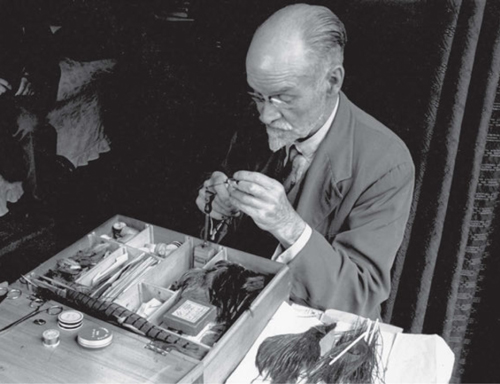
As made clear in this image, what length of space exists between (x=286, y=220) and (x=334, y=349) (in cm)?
43

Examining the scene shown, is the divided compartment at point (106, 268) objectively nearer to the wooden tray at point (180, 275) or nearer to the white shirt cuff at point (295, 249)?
the wooden tray at point (180, 275)

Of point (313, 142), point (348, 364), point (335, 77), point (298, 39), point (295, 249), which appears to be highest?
point (298, 39)

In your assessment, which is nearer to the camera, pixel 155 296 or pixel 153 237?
pixel 155 296

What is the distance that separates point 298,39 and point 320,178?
1.69 feet

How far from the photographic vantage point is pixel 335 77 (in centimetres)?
185

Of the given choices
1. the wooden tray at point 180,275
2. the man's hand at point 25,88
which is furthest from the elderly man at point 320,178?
the man's hand at point 25,88

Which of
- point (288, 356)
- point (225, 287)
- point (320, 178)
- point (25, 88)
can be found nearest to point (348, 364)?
point (288, 356)

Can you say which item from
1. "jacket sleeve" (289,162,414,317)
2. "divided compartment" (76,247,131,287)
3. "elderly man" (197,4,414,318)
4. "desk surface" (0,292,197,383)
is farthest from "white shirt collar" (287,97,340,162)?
"desk surface" (0,292,197,383)

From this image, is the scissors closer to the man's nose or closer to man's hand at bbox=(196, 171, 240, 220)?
man's hand at bbox=(196, 171, 240, 220)

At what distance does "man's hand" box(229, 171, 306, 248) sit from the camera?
1.65m

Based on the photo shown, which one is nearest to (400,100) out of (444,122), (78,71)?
(444,122)

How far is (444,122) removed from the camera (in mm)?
2064

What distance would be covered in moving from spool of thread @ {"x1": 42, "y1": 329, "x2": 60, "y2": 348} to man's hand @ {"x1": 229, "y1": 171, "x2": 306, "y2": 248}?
662mm

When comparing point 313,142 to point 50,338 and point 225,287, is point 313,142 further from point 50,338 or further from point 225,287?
point 50,338
